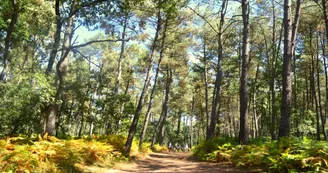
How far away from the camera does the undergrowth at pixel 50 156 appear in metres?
4.82

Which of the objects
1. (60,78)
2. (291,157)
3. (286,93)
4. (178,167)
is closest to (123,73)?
(60,78)

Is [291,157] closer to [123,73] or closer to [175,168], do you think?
[175,168]

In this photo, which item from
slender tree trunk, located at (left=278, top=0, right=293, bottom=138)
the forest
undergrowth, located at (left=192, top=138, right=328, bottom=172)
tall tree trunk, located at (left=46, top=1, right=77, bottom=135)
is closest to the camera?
undergrowth, located at (left=192, top=138, right=328, bottom=172)

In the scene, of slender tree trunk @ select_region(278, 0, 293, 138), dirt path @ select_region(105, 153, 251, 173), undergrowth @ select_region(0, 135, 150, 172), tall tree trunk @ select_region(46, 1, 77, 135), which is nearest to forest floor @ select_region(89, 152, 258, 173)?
dirt path @ select_region(105, 153, 251, 173)

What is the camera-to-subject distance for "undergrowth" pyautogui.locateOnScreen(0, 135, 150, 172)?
4.82m

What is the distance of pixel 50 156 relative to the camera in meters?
A: 6.00

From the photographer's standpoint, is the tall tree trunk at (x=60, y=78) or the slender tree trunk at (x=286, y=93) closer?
the slender tree trunk at (x=286, y=93)

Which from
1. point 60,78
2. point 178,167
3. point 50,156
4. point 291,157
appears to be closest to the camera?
point 291,157

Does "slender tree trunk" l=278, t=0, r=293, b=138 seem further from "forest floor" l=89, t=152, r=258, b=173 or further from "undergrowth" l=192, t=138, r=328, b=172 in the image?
"forest floor" l=89, t=152, r=258, b=173

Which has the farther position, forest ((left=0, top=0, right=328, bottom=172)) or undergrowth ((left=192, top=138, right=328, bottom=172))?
forest ((left=0, top=0, right=328, bottom=172))

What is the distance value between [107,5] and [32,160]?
20.2ft

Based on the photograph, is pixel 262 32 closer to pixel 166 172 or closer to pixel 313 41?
pixel 313 41

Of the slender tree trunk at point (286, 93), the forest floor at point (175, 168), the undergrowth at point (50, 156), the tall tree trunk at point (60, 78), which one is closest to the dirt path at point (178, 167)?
the forest floor at point (175, 168)

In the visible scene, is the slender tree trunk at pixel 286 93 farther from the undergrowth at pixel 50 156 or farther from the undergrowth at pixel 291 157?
the undergrowth at pixel 50 156
